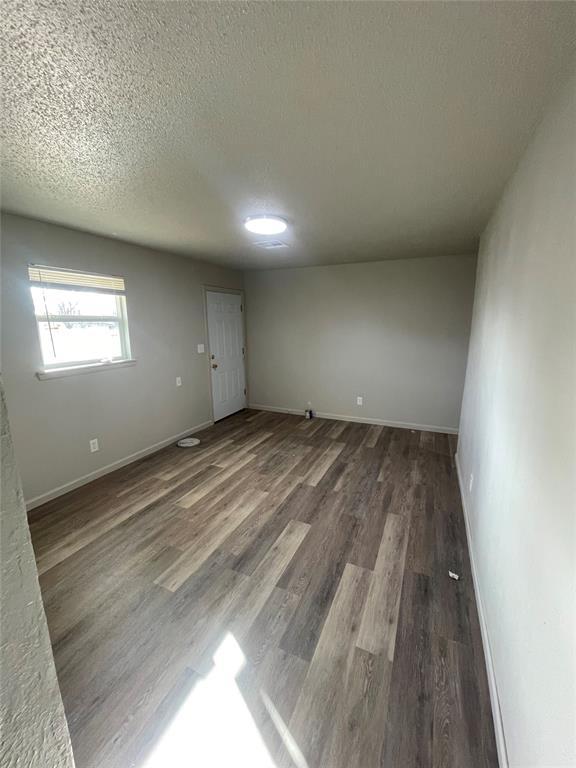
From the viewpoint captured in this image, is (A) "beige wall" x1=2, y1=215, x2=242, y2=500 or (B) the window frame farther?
(B) the window frame

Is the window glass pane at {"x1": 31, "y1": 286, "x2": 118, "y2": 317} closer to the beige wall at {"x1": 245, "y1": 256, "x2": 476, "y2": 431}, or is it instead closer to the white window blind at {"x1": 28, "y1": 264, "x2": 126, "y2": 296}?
the white window blind at {"x1": 28, "y1": 264, "x2": 126, "y2": 296}

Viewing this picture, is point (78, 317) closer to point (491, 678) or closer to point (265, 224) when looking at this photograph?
point (265, 224)

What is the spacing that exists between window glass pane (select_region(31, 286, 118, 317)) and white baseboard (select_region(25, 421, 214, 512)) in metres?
1.58

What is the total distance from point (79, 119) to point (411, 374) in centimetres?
421

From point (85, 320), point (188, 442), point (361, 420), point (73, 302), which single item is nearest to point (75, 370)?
point (85, 320)

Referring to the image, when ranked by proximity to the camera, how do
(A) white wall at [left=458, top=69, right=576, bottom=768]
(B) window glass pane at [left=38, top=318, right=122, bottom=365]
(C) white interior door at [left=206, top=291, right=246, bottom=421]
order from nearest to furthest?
(A) white wall at [left=458, top=69, right=576, bottom=768] < (B) window glass pane at [left=38, top=318, right=122, bottom=365] < (C) white interior door at [left=206, top=291, right=246, bottom=421]

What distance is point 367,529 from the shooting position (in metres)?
2.41

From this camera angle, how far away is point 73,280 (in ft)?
Result: 9.38

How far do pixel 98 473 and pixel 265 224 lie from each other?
2.92 m

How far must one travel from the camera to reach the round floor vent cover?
402cm

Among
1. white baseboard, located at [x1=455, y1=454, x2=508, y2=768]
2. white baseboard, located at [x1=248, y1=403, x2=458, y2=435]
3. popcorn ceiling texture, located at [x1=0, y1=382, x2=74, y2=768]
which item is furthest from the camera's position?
white baseboard, located at [x1=248, y1=403, x2=458, y2=435]

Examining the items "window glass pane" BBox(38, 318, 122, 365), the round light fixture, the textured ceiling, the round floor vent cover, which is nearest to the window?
"window glass pane" BBox(38, 318, 122, 365)

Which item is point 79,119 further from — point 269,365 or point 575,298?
point 269,365

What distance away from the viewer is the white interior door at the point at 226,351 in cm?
A: 471
